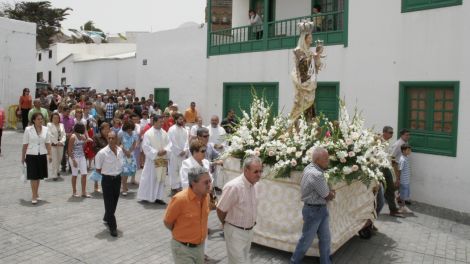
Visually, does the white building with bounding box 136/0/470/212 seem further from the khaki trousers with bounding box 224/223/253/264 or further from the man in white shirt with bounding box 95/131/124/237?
the man in white shirt with bounding box 95/131/124/237

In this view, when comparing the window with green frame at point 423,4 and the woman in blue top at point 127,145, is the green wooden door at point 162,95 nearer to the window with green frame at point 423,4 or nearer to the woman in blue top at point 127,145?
the woman in blue top at point 127,145

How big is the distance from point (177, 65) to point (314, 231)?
14.2 m

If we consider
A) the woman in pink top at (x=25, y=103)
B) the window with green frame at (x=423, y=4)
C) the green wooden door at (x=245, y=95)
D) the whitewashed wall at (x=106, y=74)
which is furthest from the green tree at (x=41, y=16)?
the window with green frame at (x=423, y=4)

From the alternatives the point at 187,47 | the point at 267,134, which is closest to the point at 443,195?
the point at 267,134

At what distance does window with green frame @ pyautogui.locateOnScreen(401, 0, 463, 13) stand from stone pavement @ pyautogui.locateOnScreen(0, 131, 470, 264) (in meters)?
4.41

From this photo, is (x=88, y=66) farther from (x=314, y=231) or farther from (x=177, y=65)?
(x=314, y=231)

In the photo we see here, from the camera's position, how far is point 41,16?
53469mm

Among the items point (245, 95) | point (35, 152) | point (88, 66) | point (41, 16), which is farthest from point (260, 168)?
point (41, 16)

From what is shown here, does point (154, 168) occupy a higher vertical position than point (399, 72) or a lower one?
lower

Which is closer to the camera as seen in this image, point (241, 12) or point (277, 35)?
point (277, 35)

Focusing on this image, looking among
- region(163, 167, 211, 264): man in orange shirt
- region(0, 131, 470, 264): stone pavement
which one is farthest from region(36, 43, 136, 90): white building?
region(163, 167, 211, 264): man in orange shirt

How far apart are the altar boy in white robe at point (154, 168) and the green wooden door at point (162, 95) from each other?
10.1m

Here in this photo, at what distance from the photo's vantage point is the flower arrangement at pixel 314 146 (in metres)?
6.45

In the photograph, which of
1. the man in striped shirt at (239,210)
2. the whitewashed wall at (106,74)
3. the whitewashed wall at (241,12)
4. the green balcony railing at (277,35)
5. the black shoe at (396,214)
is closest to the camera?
the man in striped shirt at (239,210)
